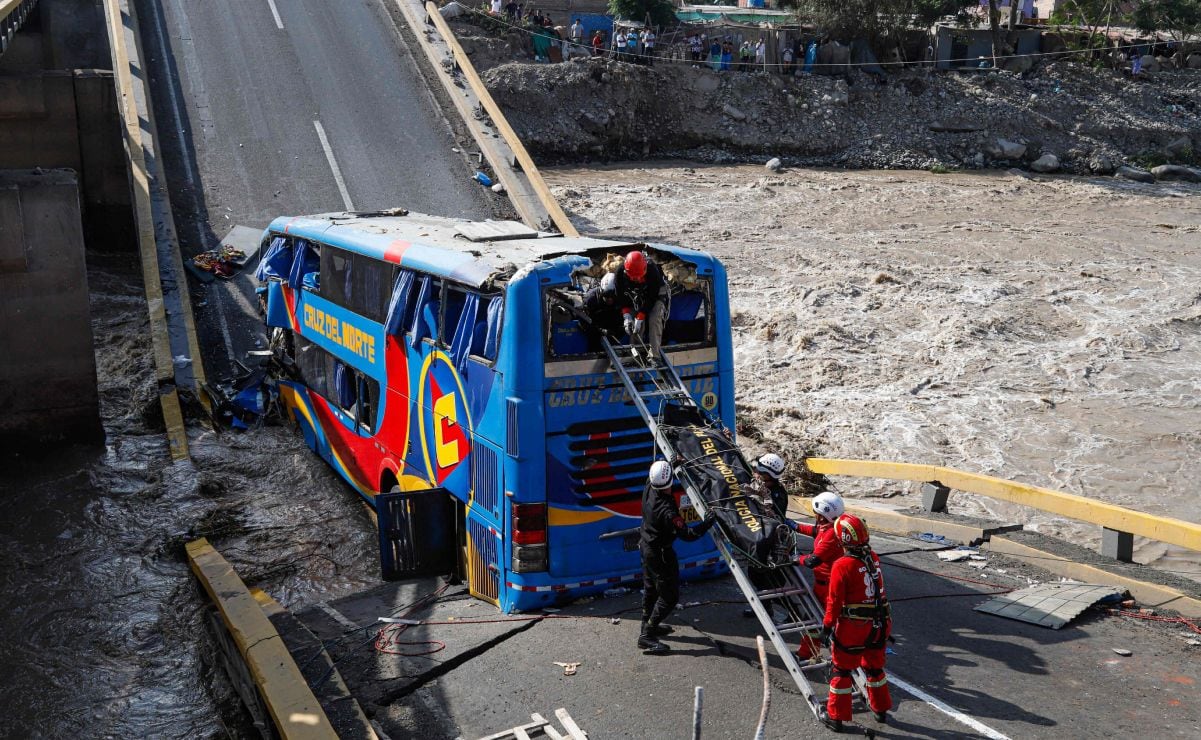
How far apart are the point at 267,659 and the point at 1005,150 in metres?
37.8

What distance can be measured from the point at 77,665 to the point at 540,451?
531 centimetres

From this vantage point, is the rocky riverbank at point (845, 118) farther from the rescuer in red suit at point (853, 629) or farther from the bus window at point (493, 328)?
the rescuer in red suit at point (853, 629)

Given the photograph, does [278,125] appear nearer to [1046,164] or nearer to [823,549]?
[823,549]

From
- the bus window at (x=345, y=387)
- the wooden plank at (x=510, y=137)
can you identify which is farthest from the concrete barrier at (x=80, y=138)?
the bus window at (x=345, y=387)

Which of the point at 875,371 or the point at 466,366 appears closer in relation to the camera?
the point at 466,366

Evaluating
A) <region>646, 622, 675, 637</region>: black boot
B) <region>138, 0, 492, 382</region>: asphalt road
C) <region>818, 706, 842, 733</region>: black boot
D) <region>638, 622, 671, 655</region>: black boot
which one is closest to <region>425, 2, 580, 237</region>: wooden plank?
<region>138, 0, 492, 382</region>: asphalt road

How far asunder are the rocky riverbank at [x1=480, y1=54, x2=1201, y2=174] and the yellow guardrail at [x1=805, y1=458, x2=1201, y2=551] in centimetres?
2726

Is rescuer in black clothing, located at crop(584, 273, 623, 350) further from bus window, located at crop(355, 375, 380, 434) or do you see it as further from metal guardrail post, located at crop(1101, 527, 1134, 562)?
metal guardrail post, located at crop(1101, 527, 1134, 562)

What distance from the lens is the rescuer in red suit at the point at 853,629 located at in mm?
6875

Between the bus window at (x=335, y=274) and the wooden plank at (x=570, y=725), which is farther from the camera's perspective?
the bus window at (x=335, y=274)

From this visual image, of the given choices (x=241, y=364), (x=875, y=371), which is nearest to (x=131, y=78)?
(x=241, y=364)

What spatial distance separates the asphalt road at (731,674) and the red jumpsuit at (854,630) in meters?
0.25

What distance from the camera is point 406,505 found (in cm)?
990

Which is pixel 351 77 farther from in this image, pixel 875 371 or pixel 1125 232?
pixel 1125 232
